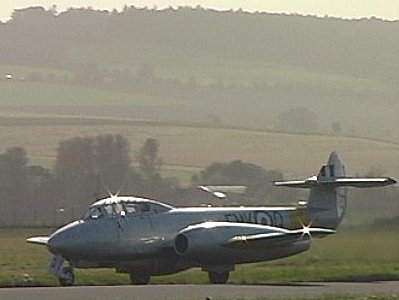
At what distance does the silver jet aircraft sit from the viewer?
3697 cm

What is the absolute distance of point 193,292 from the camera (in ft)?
104

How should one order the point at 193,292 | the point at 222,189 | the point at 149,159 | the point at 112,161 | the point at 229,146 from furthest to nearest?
the point at 229,146
the point at 149,159
the point at 112,161
the point at 222,189
the point at 193,292

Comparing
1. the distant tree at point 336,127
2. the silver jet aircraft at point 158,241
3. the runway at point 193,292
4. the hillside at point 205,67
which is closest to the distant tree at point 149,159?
the hillside at point 205,67

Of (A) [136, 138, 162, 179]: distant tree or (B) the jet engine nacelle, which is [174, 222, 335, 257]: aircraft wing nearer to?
(B) the jet engine nacelle

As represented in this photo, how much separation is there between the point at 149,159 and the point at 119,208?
51.5 meters

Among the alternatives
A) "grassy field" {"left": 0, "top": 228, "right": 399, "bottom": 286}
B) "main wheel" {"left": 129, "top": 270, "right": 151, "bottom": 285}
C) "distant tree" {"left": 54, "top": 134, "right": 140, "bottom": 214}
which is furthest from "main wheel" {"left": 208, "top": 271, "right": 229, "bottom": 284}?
"distant tree" {"left": 54, "top": 134, "right": 140, "bottom": 214}

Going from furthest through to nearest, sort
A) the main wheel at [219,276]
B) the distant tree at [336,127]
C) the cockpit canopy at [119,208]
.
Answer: the distant tree at [336,127], the main wheel at [219,276], the cockpit canopy at [119,208]

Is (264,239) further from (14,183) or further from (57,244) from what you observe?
(14,183)

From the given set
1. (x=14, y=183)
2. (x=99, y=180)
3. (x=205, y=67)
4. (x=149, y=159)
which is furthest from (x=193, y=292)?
(x=205, y=67)

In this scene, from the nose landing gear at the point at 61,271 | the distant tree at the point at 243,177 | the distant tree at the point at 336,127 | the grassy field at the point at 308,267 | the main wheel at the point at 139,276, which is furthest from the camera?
the distant tree at the point at 336,127

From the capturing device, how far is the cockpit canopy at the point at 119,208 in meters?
37.6

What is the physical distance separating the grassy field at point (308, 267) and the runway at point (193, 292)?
12.2 feet

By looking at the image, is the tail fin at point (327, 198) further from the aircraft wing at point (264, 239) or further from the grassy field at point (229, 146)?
the grassy field at point (229, 146)

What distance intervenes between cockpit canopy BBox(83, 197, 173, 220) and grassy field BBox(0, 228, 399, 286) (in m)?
1.98
